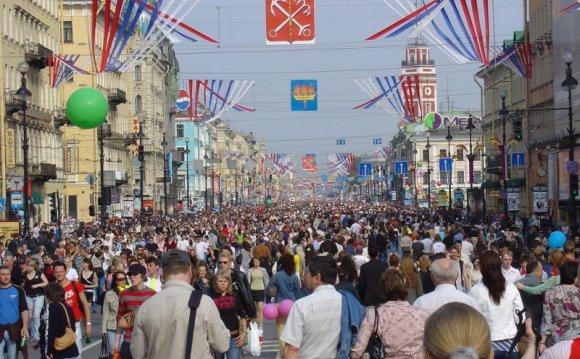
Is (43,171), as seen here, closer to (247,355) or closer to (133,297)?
(247,355)

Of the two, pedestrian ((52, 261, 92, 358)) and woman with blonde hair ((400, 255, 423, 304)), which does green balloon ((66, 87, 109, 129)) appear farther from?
pedestrian ((52, 261, 92, 358))

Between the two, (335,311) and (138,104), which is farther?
(138,104)

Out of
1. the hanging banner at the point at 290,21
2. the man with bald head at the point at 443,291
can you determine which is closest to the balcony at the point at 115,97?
the hanging banner at the point at 290,21

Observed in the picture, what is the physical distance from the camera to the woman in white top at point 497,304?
10.1 metres

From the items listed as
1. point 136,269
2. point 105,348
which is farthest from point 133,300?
point 105,348

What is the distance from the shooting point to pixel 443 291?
8.91 meters

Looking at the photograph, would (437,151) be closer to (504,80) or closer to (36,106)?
(504,80)

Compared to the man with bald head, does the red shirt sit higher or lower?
lower

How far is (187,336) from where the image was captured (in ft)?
25.1

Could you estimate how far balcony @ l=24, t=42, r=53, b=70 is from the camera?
58.8m

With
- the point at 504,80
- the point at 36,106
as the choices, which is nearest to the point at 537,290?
the point at 36,106

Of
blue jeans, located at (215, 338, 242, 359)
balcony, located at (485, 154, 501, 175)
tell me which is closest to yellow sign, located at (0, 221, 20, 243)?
A: blue jeans, located at (215, 338, 242, 359)

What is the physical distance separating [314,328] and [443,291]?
37.3 inches

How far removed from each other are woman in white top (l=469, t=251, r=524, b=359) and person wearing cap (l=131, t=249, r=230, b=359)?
3000 mm
